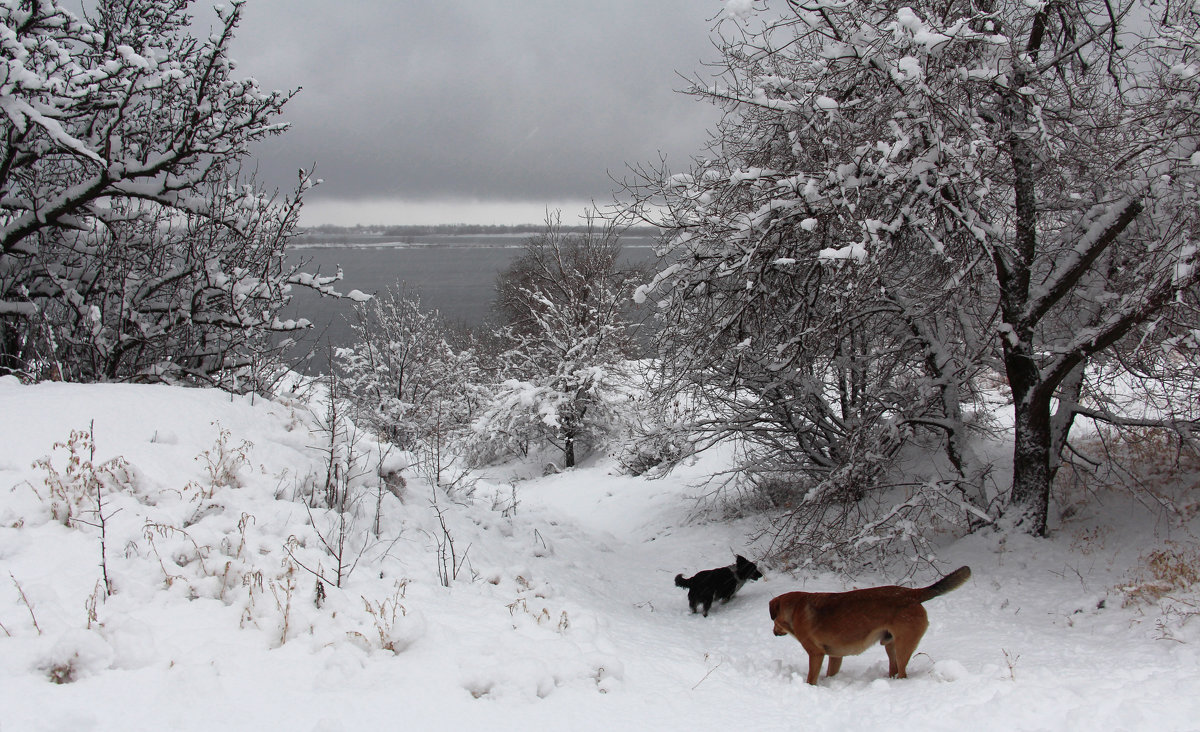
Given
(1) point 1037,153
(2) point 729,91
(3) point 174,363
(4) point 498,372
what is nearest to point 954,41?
(1) point 1037,153

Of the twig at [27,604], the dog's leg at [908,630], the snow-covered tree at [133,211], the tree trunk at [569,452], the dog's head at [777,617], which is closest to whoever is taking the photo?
the twig at [27,604]

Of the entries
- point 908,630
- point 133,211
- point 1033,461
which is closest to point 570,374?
point 133,211

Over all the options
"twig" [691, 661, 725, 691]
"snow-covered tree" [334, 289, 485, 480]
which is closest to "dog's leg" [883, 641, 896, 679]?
"twig" [691, 661, 725, 691]

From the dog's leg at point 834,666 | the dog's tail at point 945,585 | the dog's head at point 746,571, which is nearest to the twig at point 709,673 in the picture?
the dog's leg at point 834,666

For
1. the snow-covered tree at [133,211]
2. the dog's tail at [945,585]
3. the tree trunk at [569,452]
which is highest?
the snow-covered tree at [133,211]

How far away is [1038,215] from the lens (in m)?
6.72

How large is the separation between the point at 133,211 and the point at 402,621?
6.97 metres

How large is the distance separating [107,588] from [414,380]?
2074cm

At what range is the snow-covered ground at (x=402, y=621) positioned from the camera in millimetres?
3332

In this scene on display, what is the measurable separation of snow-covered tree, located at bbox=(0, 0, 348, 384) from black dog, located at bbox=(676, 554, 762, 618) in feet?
18.2

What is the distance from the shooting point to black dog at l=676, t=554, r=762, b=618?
22.9 feet

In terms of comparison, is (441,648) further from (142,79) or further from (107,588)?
(142,79)

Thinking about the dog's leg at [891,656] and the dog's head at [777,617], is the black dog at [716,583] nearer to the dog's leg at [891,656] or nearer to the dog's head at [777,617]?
the dog's head at [777,617]

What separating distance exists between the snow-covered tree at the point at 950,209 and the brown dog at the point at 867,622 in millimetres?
2393
